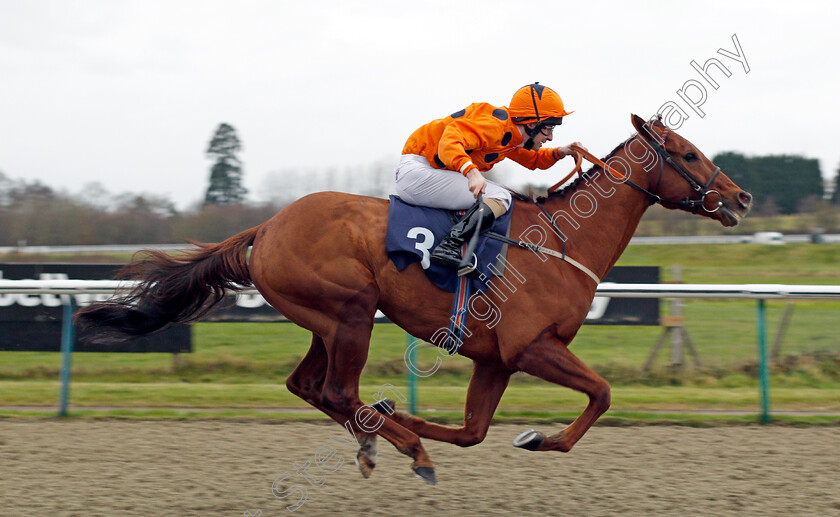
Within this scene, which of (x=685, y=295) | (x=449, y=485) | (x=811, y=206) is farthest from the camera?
(x=811, y=206)

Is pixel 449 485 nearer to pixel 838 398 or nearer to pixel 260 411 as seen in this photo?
pixel 260 411

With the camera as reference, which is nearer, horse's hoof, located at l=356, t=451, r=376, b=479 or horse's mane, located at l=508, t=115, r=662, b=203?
horse's hoof, located at l=356, t=451, r=376, b=479

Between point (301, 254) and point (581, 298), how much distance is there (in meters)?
1.39

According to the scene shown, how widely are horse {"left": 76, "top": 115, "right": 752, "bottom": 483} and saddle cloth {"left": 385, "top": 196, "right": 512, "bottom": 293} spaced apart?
1.9 inches

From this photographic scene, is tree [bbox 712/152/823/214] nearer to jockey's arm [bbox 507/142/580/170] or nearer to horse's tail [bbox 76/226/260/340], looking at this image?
jockey's arm [bbox 507/142/580/170]

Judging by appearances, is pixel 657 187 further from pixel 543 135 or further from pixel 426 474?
pixel 426 474

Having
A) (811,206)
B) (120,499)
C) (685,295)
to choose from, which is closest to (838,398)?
(685,295)

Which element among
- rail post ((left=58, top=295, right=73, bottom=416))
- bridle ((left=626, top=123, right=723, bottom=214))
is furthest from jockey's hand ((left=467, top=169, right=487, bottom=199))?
rail post ((left=58, top=295, right=73, bottom=416))

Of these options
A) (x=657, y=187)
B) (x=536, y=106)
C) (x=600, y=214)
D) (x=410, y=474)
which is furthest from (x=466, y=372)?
(x=536, y=106)

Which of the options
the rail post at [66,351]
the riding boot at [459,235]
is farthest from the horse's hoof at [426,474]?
the rail post at [66,351]

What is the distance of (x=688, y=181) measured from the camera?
405 cm

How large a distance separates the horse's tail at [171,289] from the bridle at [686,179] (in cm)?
211

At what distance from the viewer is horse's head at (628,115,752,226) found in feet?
Result: 13.2

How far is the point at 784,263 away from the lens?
63.2 feet
